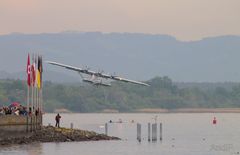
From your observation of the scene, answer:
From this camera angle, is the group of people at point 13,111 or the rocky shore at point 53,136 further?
the group of people at point 13,111

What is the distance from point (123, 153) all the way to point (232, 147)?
14691 mm

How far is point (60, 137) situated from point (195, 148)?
480 inches

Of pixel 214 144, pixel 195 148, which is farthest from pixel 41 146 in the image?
pixel 214 144

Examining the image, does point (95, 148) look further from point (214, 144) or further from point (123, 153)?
point (214, 144)

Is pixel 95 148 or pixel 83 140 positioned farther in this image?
pixel 83 140

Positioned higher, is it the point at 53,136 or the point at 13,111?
the point at 13,111

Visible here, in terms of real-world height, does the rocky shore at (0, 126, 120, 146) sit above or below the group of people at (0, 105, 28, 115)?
below

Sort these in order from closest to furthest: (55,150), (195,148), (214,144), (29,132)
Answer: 1. (55,150)
2. (29,132)
3. (195,148)
4. (214,144)

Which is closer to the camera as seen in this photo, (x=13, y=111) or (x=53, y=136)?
(x=13, y=111)

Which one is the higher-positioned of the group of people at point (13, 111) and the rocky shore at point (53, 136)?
the group of people at point (13, 111)

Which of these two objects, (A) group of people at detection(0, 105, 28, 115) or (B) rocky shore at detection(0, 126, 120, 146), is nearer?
(B) rocky shore at detection(0, 126, 120, 146)

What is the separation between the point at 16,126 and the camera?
83.8 meters

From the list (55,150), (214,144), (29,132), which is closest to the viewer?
(55,150)

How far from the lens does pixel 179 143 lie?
101 m
